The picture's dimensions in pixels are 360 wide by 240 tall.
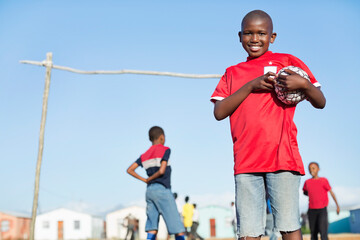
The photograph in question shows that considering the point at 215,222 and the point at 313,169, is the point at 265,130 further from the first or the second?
the point at 215,222

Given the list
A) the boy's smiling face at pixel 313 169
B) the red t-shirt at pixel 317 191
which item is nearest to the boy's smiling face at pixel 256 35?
the red t-shirt at pixel 317 191

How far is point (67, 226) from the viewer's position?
58.1 meters

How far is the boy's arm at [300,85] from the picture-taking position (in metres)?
3.21

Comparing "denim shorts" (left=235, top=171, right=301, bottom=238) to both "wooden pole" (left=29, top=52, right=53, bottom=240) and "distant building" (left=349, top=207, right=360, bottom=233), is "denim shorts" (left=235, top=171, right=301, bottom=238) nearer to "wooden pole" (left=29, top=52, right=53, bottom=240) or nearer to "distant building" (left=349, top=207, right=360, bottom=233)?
"wooden pole" (left=29, top=52, right=53, bottom=240)

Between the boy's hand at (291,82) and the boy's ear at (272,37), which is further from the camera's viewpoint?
the boy's ear at (272,37)

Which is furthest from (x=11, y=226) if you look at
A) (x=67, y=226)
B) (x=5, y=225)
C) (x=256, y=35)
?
(x=256, y=35)

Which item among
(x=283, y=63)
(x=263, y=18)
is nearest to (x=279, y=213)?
(x=283, y=63)

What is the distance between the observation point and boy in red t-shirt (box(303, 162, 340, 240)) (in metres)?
9.84

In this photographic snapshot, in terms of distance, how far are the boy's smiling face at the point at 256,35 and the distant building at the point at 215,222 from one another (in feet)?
183

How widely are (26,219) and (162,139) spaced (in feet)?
162

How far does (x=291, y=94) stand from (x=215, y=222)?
5701 centimetres

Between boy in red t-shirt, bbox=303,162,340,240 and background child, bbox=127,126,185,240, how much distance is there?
360 cm

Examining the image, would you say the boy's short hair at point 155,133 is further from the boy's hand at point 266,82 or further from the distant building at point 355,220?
the distant building at point 355,220

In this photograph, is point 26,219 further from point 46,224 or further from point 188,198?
point 188,198
